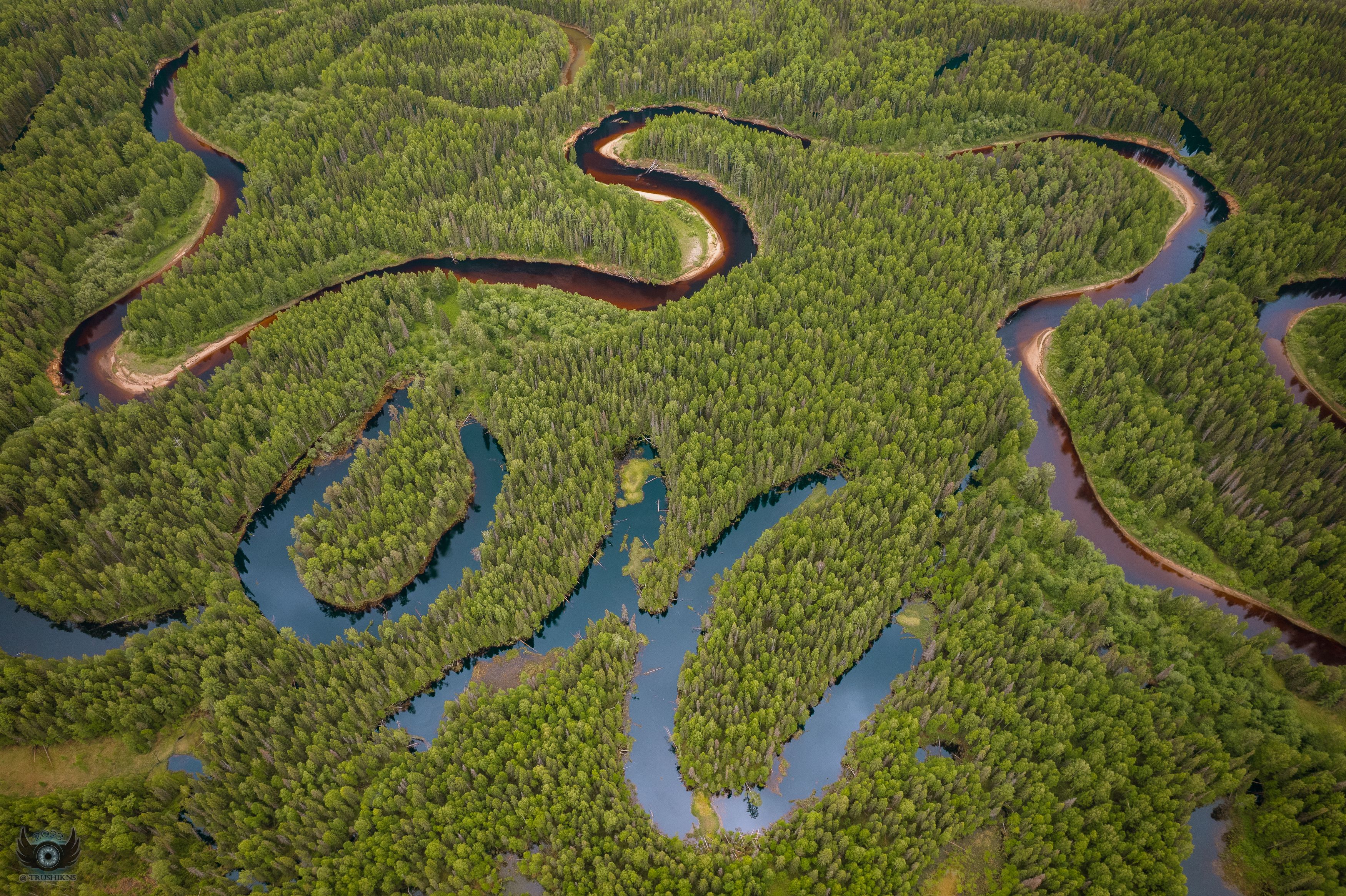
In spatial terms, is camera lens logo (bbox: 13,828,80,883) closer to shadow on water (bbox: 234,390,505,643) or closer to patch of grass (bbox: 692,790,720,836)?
shadow on water (bbox: 234,390,505,643)

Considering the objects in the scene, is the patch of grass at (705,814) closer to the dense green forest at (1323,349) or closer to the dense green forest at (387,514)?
the dense green forest at (387,514)

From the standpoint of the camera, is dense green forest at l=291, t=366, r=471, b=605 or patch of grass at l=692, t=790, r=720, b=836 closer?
patch of grass at l=692, t=790, r=720, b=836

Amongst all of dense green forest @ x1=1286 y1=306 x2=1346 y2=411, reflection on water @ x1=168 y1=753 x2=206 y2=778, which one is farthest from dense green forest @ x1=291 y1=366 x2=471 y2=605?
dense green forest @ x1=1286 y1=306 x2=1346 y2=411

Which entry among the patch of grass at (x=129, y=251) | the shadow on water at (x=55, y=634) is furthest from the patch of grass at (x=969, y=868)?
the patch of grass at (x=129, y=251)

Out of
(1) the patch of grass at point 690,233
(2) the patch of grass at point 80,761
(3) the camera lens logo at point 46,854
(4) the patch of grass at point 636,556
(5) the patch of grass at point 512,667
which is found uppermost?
(1) the patch of grass at point 690,233

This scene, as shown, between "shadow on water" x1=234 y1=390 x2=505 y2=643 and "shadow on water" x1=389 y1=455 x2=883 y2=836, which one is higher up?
"shadow on water" x1=234 y1=390 x2=505 y2=643

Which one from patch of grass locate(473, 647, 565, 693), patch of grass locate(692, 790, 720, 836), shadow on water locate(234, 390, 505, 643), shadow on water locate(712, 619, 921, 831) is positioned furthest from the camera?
shadow on water locate(234, 390, 505, 643)

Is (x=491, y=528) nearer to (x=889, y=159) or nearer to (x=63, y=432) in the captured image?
(x=63, y=432)
